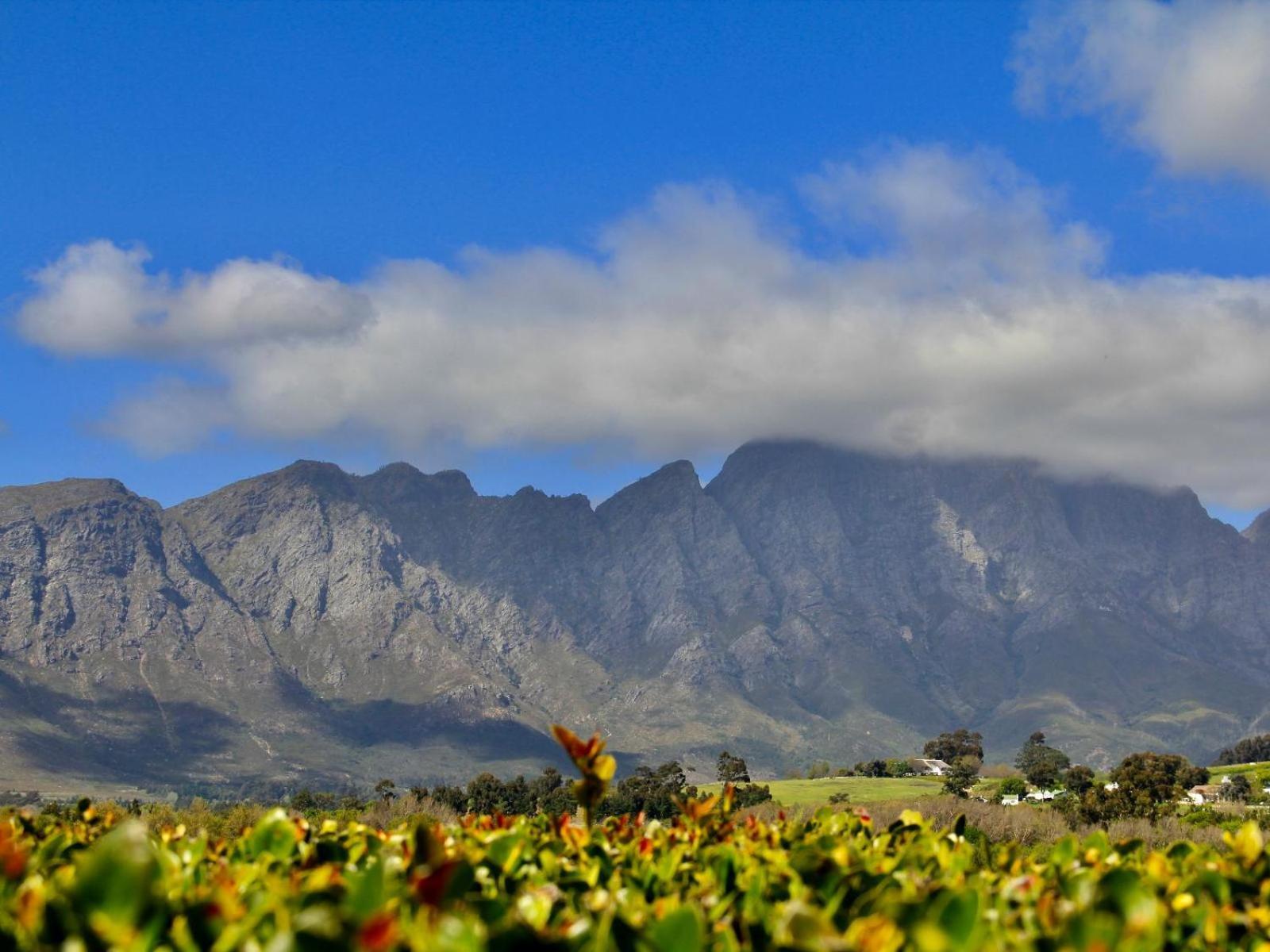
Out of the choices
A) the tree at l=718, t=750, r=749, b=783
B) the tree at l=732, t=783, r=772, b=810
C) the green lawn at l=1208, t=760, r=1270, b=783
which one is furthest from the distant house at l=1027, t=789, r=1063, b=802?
the tree at l=718, t=750, r=749, b=783

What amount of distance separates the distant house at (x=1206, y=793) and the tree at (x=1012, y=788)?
21.8 metres

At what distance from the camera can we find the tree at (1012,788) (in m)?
170

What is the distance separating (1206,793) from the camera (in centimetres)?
15388

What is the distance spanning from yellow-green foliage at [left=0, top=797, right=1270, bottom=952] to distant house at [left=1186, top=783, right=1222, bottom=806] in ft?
470

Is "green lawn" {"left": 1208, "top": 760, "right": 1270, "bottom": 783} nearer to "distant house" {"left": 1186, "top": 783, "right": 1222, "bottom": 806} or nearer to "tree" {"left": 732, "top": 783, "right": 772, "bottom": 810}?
"distant house" {"left": 1186, "top": 783, "right": 1222, "bottom": 806}

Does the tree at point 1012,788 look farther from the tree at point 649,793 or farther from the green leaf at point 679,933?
the green leaf at point 679,933

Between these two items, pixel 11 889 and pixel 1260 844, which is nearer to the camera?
pixel 11 889

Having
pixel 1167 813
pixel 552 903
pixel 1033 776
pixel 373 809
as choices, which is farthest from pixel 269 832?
pixel 1033 776

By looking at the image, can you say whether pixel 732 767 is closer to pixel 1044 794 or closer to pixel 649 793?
pixel 649 793

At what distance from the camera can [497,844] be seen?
28.8ft

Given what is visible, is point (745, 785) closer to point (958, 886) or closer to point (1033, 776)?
point (1033, 776)

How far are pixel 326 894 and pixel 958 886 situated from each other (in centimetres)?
368

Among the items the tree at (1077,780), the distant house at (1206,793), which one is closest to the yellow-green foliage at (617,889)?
the distant house at (1206,793)

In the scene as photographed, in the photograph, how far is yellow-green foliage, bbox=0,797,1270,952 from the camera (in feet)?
18.2
